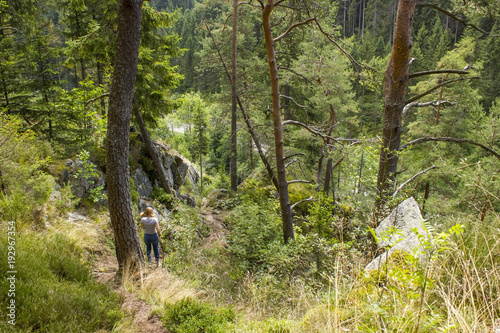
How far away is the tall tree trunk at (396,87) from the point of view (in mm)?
4105

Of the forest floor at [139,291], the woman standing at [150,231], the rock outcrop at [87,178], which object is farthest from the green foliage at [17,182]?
the woman standing at [150,231]

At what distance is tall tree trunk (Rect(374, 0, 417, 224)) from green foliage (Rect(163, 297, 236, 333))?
277 cm

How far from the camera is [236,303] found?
14.5 ft

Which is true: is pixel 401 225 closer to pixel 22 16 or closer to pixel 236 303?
pixel 236 303

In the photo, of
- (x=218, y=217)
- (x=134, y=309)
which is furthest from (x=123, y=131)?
(x=218, y=217)

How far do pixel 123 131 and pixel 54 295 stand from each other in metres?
2.51

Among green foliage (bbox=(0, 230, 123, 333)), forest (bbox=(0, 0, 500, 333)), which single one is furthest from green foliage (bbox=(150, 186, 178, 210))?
green foliage (bbox=(0, 230, 123, 333))

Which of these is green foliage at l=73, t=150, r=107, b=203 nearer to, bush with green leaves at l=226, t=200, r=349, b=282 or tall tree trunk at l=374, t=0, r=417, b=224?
bush with green leaves at l=226, t=200, r=349, b=282

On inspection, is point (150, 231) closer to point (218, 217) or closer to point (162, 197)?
point (162, 197)

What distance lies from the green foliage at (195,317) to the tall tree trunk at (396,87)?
2.77 meters

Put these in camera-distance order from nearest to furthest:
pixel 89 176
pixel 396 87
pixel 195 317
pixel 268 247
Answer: pixel 195 317 < pixel 396 87 < pixel 268 247 < pixel 89 176

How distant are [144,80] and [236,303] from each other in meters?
8.47

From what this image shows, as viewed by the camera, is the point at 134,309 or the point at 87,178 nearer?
the point at 134,309

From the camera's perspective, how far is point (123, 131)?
4.29 meters
